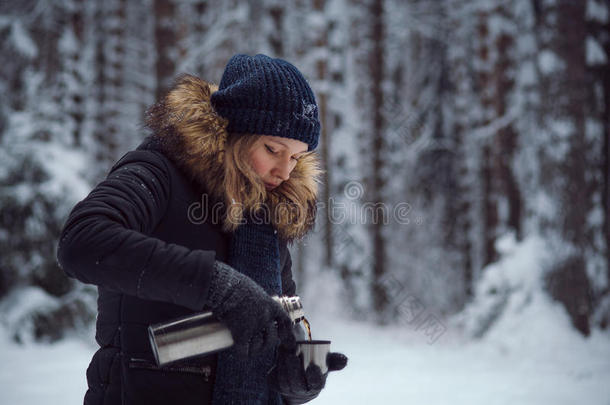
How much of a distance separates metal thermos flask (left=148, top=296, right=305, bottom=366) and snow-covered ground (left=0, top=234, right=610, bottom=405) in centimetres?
366

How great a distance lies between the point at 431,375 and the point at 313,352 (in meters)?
4.73

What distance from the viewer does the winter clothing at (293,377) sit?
1694mm

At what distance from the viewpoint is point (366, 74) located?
48.5 ft

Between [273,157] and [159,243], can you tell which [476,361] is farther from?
[159,243]

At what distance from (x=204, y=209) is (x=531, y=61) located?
1043 centimetres

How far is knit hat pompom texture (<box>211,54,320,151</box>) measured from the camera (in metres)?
1.76

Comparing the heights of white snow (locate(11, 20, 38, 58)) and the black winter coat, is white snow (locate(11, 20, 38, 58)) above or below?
above

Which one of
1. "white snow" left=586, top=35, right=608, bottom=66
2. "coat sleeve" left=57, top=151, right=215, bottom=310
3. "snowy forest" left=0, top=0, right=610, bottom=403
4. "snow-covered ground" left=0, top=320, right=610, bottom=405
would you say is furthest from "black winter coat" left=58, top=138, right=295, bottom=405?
"white snow" left=586, top=35, right=608, bottom=66

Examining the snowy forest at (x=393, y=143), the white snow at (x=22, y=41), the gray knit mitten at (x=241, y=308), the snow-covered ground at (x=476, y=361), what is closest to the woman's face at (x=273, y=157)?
the snowy forest at (x=393, y=143)

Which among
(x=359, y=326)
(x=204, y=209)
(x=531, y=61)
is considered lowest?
(x=359, y=326)

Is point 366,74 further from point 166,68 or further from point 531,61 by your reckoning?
point 166,68

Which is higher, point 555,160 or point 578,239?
point 555,160

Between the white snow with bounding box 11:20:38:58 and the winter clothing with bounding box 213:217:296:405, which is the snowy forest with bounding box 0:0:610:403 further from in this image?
the winter clothing with bounding box 213:217:296:405

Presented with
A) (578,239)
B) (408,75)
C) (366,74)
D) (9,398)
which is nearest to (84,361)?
(9,398)
